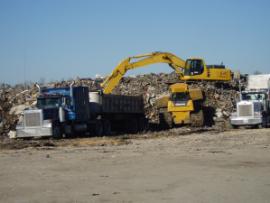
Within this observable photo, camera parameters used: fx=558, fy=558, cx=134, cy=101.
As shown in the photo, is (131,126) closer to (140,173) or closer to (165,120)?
(165,120)

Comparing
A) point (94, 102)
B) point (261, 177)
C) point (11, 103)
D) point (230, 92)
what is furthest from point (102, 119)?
point (261, 177)

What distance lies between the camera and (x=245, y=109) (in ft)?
121

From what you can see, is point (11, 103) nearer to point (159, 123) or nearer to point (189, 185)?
point (159, 123)

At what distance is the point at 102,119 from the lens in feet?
121

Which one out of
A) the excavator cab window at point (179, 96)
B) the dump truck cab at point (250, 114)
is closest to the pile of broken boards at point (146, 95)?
the excavator cab window at point (179, 96)

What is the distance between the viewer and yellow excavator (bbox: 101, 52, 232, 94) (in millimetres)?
41875

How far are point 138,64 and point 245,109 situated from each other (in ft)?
32.5

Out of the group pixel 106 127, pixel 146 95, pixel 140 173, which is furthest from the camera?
pixel 146 95

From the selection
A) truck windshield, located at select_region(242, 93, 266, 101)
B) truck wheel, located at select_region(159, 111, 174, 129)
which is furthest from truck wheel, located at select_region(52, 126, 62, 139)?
truck windshield, located at select_region(242, 93, 266, 101)

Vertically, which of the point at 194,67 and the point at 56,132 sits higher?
the point at 194,67

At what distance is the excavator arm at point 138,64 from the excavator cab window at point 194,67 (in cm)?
44

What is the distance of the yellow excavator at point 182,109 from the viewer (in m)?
38.7

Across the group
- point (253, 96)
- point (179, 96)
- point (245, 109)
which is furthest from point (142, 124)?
point (245, 109)

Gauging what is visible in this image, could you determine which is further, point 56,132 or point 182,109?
point 182,109
